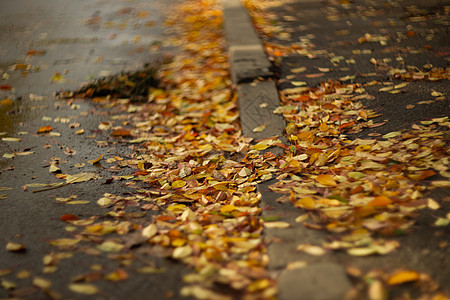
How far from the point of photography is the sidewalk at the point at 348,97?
5.20ft

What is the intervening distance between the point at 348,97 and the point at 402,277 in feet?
7.24

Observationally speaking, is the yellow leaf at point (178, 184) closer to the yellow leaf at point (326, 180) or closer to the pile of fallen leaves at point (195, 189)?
the pile of fallen leaves at point (195, 189)

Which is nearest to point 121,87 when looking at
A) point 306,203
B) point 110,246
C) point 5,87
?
point 5,87

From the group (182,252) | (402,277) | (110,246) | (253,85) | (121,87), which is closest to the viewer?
(402,277)

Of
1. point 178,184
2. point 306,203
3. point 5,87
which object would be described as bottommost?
point 178,184

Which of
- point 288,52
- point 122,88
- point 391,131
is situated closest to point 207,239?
point 391,131

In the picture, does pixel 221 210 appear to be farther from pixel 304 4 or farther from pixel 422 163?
pixel 304 4

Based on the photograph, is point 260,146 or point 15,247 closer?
point 15,247

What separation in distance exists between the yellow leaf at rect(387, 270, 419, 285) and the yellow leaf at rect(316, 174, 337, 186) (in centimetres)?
75

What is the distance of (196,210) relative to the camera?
7.44 feet

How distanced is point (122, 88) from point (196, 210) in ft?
8.19

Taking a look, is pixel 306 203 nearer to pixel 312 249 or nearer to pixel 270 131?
pixel 312 249

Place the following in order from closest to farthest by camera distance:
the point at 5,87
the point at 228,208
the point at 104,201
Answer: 1. the point at 228,208
2. the point at 104,201
3. the point at 5,87

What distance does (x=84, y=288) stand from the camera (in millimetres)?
1666
